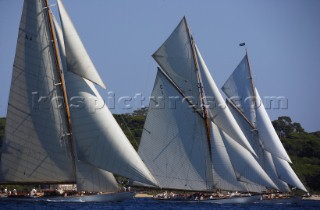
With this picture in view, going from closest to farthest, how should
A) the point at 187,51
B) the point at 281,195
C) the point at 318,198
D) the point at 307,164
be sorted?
the point at 187,51 → the point at 281,195 → the point at 318,198 → the point at 307,164

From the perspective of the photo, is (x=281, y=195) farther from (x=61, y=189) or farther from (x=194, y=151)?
(x=61, y=189)

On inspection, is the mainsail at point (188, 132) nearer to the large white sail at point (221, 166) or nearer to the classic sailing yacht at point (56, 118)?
the large white sail at point (221, 166)

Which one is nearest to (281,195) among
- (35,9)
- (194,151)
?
(194,151)

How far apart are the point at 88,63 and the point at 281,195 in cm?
3083

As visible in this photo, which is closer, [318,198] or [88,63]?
[88,63]

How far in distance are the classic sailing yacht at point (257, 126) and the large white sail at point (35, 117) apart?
26.1 meters

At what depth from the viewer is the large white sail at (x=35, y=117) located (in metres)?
70.7

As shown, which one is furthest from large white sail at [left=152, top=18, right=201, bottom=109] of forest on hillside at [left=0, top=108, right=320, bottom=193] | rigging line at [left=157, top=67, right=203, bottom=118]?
forest on hillside at [left=0, top=108, right=320, bottom=193]

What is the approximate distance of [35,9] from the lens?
230 ft

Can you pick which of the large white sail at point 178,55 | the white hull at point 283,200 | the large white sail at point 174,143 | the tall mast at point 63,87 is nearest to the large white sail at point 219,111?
the large white sail at point 178,55

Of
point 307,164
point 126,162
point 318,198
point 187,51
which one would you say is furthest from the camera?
point 307,164

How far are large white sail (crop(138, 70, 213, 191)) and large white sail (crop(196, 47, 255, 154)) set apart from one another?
6.10ft

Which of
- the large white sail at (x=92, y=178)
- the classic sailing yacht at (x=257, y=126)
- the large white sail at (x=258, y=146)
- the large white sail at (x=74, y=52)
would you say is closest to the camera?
the large white sail at (x=74, y=52)

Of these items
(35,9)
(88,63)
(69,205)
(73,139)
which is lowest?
(69,205)
